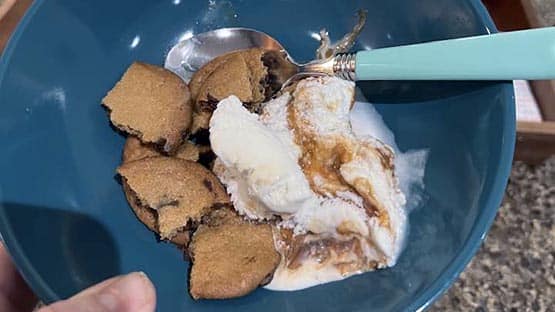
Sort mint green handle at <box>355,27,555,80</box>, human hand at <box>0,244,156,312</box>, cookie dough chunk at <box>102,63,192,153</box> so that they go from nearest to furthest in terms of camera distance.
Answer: human hand at <box>0,244,156,312</box>
mint green handle at <box>355,27,555,80</box>
cookie dough chunk at <box>102,63,192,153</box>

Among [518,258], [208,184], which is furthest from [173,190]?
[518,258]

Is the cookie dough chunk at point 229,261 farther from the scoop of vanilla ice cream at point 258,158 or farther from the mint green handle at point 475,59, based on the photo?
the mint green handle at point 475,59

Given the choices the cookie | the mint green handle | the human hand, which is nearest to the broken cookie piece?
the cookie

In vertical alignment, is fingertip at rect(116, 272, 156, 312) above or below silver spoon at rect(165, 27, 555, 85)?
above

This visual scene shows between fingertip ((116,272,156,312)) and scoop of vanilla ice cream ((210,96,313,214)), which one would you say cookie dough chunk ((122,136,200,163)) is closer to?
scoop of vanilla ice cream ((210,96,313,214))

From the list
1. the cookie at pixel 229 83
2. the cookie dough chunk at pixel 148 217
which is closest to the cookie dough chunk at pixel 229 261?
the cookie dough chunk at pixel 148 217

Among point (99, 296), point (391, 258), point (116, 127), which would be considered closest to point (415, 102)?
point (391, 258)

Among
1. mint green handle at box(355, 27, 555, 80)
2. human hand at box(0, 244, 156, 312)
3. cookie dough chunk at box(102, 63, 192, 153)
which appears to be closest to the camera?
human hand at box(0, 244, 156, 312)
